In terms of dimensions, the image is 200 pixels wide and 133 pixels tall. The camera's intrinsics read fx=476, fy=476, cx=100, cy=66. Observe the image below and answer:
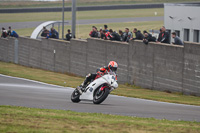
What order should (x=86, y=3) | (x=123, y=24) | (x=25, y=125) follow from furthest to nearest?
1. (x=86, y=3)
2. (x=123, y=24)
3. (x=25, y=125)

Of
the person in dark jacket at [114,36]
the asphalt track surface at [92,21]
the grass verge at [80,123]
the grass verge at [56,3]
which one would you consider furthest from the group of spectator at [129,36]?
the grass verge at [56,3]

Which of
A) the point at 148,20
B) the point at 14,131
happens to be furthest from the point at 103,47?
the point at 148,20

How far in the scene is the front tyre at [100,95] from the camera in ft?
47.0

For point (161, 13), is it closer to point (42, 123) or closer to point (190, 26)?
point (190, 26)

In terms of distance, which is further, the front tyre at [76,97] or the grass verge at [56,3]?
the grass verge at [56,3]

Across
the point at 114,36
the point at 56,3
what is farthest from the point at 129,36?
the point at 56,3

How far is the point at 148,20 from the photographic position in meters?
66.5

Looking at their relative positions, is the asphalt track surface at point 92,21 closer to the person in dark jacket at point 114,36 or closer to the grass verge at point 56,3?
the grass verge at point 56,3

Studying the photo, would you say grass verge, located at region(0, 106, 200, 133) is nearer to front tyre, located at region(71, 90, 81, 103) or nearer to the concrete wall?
front tyre, located at region(71, 90, 81, 103)

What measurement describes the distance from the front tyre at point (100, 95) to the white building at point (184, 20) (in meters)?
21.6

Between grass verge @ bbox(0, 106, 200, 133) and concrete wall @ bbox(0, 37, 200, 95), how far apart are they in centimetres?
992

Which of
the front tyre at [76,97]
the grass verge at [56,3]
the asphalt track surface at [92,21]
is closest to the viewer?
the front tyre at [76,97]

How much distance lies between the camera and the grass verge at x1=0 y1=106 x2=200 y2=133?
9.24 metres

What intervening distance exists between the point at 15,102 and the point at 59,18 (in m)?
52.4
